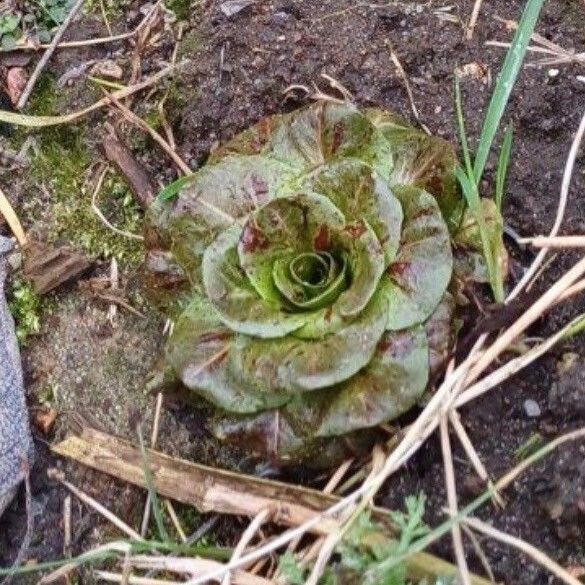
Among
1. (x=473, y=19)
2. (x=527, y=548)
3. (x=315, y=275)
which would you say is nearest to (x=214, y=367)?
(x=315, y=275)

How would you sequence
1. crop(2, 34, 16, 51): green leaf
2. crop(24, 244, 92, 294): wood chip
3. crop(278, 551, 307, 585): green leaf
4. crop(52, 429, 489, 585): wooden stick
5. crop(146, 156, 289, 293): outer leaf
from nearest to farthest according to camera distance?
crop(278, 551, 307, 585): green leaf → crop(52, 429, 489, 585): wooden stick → crop(146, 156, 289, 293): outer leaf → crop(24, 244, 92, 294): wood chip → crop(2, 34, 16, 51): green leaf

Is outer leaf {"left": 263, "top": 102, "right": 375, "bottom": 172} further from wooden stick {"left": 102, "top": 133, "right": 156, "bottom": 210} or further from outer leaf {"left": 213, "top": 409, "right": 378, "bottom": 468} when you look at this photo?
outer leaf {"left": 213, "top": 409, "right": 378, "bottom": 468}

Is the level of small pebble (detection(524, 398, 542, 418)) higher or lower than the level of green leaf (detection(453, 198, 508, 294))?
lower

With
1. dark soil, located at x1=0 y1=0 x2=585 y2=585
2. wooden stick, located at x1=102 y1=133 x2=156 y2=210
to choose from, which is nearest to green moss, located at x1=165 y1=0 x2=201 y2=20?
dark soil, located at x1=0 y1=0 x2=585 y2=585

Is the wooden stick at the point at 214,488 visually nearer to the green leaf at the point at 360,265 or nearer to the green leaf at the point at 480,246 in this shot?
the green leaf at the point at 360,265

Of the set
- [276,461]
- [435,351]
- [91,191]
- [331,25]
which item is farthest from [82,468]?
[331,25]

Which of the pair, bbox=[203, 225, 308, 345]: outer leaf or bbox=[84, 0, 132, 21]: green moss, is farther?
bbox=[84, 0, 132, 21]: green moss

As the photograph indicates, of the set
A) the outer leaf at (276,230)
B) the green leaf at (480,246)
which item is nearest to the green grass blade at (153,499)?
the outer leaf at (276,230)

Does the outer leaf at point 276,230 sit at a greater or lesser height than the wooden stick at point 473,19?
lesser
